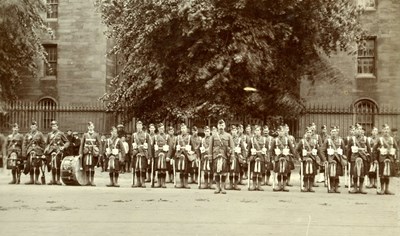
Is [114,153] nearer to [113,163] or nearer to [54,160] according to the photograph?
[113,163]

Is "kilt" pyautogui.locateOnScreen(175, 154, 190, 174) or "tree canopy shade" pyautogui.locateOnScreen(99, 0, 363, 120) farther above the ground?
"tree canopy shade" pyautogui.locateOnScreen(99, 0, 363, 120)

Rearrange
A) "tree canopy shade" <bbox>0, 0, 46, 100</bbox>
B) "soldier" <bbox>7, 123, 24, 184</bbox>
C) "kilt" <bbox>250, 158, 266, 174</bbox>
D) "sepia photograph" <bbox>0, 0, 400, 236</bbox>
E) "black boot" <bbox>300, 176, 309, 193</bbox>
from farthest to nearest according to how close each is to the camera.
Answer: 1. "tree canopy shade" <bbox>0, 0, 46, 100</bbox>
2. "soldier" <bbox>7, 123, 24, 184</bbox>
3. "kilt" <bbox>250, 158, 266, 174</bbox>
4. "black boot" <bbox>300, 176, 309, 193</bbox>
5. "sepia photograph" <bbox>0, 0, 400, 236</bbox>

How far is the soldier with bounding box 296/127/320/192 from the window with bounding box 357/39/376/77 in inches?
707

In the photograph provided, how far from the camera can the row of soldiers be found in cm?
1850

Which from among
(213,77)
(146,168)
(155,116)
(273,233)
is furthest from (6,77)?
(273,233)

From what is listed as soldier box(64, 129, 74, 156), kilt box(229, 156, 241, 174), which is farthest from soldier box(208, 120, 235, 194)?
A: soldier box(64, 129, 74, 156)

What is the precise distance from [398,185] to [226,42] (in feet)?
26.8

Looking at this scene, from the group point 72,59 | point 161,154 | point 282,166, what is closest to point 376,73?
point 72,59

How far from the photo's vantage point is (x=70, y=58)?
37125 mm

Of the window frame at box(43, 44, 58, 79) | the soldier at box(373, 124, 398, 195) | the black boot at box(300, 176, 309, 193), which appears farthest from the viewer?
the window frame at box(43, 44, 58, 79)

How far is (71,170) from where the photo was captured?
19594 mm

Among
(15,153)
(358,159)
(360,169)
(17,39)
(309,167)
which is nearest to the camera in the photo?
(360,169)

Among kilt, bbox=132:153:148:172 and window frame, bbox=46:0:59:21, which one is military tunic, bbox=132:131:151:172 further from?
window frame, bbox=46:0:59:21

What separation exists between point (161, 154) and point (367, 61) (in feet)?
65.2
